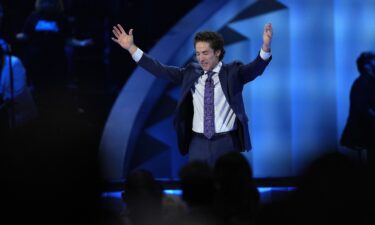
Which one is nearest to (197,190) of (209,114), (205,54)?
(209,114)

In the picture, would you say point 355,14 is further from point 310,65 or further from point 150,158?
point 150,158

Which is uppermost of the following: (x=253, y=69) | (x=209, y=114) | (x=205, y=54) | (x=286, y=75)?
(x=205, y=54)

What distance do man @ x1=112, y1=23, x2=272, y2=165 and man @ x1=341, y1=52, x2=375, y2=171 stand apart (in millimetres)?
2303

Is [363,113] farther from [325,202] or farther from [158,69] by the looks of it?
[325,202]

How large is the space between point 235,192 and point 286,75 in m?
4.37

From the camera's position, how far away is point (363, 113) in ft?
21.7

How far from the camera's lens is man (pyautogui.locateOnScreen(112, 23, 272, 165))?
4578mm

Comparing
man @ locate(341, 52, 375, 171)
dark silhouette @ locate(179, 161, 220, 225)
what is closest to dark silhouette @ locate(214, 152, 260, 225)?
dark silhouette @ locate(179, 161, 220, 225)

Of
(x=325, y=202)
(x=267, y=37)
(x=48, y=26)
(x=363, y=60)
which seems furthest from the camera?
(x=48, y=26)

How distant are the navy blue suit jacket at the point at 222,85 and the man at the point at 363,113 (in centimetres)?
229

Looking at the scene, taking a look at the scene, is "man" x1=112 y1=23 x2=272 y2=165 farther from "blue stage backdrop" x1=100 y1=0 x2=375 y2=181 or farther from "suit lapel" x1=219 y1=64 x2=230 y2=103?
"blue stage backdrop" x1=100 y1=0 x2=375 y2=181

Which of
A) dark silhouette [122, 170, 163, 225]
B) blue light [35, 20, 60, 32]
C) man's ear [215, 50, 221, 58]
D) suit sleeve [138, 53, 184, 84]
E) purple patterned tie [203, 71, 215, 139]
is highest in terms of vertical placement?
blue light [35, 20, 60, 32]

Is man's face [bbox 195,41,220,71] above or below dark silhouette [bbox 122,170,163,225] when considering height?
above

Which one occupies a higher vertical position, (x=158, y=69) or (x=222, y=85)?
(x=158, y=69)
